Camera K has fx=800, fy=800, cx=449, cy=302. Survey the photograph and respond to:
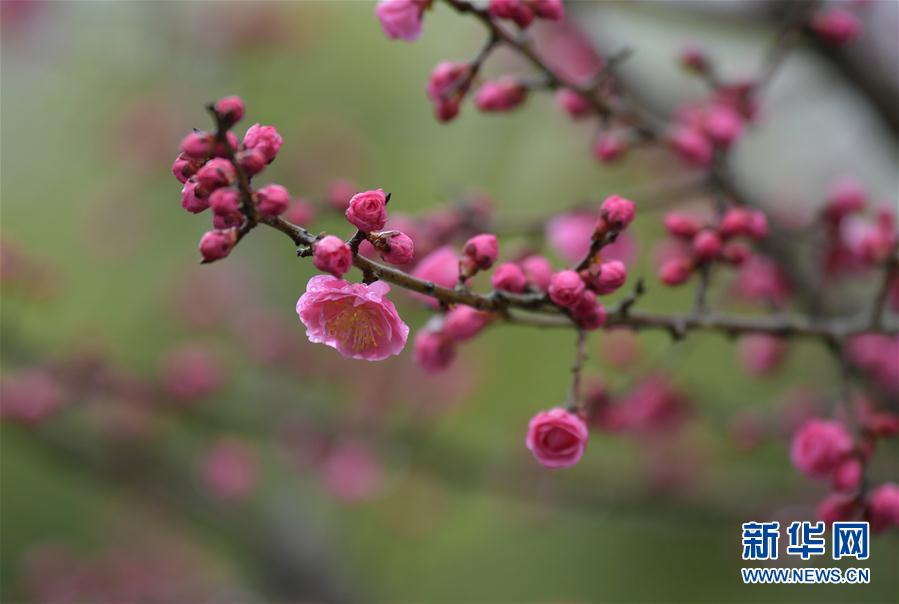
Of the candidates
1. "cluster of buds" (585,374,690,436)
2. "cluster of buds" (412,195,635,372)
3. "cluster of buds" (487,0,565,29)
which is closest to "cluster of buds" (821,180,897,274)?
"cluster of buds" (585,374,690,436)

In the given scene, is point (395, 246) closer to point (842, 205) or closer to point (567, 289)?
point (567, 289)

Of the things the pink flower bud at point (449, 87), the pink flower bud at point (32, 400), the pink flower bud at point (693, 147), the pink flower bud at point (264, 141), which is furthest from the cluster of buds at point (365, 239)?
the pink flower bud at point (32, 400)

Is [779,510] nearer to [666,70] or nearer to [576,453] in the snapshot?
[576,453]

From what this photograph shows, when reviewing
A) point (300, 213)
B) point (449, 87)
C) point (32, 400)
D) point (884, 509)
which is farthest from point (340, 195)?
point (32, 400)

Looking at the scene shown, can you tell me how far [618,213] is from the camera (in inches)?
39.9

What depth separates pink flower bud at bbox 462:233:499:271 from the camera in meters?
0.98

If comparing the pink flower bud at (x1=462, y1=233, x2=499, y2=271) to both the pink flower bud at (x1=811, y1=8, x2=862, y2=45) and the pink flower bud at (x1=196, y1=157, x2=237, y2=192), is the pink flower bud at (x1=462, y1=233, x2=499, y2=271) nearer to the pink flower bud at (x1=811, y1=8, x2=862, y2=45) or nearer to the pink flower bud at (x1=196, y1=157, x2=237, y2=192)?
the pink flower bud at (x1=196, y1=157, x2=237, y2=192)

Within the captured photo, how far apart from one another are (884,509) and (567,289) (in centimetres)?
59

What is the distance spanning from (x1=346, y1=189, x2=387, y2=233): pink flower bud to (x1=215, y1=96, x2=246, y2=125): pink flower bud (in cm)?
15

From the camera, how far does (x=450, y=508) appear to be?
353 centimetres

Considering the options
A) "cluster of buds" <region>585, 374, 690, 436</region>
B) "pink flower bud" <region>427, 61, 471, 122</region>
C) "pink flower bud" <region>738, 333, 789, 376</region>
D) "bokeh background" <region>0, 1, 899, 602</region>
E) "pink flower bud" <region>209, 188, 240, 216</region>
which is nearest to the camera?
"pink flower bud" <region>209, 188, 240, 216</region>

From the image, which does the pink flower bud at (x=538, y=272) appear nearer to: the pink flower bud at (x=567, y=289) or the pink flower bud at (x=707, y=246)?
the pink flower bud at (x=567, y=289)

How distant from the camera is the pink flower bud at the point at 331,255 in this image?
2.65 ft

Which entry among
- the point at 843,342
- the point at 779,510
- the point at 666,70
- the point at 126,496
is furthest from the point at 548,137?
the point at 843,342
